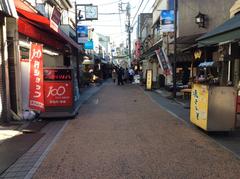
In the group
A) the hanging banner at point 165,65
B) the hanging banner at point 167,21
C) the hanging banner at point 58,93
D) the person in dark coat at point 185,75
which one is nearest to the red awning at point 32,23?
the hanging banner at point 58,93

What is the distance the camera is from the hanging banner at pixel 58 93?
1127cm

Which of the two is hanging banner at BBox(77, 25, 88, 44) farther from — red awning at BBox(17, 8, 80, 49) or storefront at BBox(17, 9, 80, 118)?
storefront at BBox(17, 9, 80, 118)

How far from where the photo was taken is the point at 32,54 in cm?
1052

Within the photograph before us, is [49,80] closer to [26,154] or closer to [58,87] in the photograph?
[58,87]

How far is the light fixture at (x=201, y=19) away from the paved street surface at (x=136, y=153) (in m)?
13.0

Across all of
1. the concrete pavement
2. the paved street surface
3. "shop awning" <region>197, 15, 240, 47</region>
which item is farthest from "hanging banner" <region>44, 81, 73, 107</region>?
"shop awning" <region>197, 15, 240, 47</region>

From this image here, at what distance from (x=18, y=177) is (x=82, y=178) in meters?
1.08

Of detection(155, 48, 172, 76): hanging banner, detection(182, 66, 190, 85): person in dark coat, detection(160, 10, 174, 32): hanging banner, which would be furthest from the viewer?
detection(182, 66, 190, 85): person in dark coat

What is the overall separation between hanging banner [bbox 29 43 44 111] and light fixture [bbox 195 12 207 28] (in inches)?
538

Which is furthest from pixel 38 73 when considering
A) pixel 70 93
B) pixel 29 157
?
pixel 29 157

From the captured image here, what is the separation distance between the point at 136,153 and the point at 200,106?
2980 mm

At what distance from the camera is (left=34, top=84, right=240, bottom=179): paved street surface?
17.9 ft

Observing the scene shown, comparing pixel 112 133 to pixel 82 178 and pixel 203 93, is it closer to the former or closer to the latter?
pixel 203 93

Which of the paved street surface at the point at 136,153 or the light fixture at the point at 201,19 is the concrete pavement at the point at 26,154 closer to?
the paved street surface at the point at 136,153
